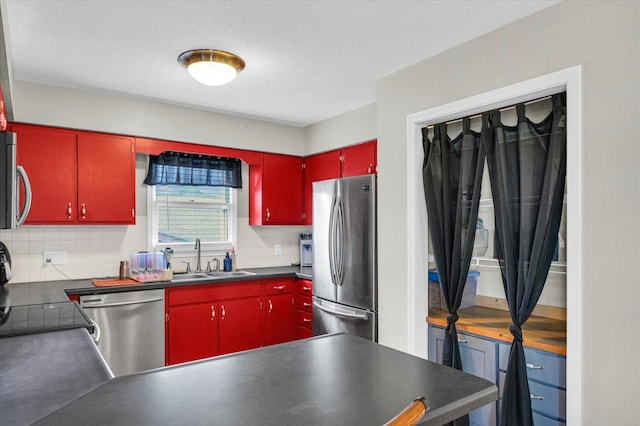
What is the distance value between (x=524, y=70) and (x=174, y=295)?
2956 mm

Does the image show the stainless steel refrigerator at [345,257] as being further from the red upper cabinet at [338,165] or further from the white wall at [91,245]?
the white wall at [91,245]

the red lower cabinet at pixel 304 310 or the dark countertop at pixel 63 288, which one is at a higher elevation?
the dark countertop at pixel 63 288

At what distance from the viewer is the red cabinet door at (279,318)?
3.99 m

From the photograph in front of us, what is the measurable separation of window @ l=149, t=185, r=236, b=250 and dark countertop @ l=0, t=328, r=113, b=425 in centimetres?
237

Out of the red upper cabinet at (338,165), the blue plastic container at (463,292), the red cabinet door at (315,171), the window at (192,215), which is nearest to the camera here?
the blue plastic container at (463,292)

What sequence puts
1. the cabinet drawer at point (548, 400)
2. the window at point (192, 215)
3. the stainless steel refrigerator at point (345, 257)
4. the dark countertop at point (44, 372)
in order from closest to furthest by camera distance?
the dark countertop at point (44, 372) → the cabinet drawer at point (548, 400) → the stainless steel refrigerator at point (345, 257) → the window at point (192, 215)

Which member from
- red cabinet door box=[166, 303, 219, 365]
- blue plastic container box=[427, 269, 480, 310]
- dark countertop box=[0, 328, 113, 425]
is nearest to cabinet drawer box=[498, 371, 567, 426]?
blue plastic container box=[427, 269, 480, 310]

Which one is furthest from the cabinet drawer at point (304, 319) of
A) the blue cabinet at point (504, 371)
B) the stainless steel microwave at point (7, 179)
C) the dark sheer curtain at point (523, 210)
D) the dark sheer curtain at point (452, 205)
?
the stainless steel microwave at point (7, 179)

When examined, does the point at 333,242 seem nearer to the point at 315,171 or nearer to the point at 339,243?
the point at 339,243

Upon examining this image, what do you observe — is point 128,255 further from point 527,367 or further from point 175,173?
point 527,367

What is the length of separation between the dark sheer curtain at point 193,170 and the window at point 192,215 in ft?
0.33

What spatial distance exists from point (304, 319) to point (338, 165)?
1.52 m

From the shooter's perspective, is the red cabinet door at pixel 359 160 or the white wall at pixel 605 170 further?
the red cabinet door at pixel 359 160

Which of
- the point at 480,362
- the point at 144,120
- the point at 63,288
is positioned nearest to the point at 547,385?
the point at 480,362
